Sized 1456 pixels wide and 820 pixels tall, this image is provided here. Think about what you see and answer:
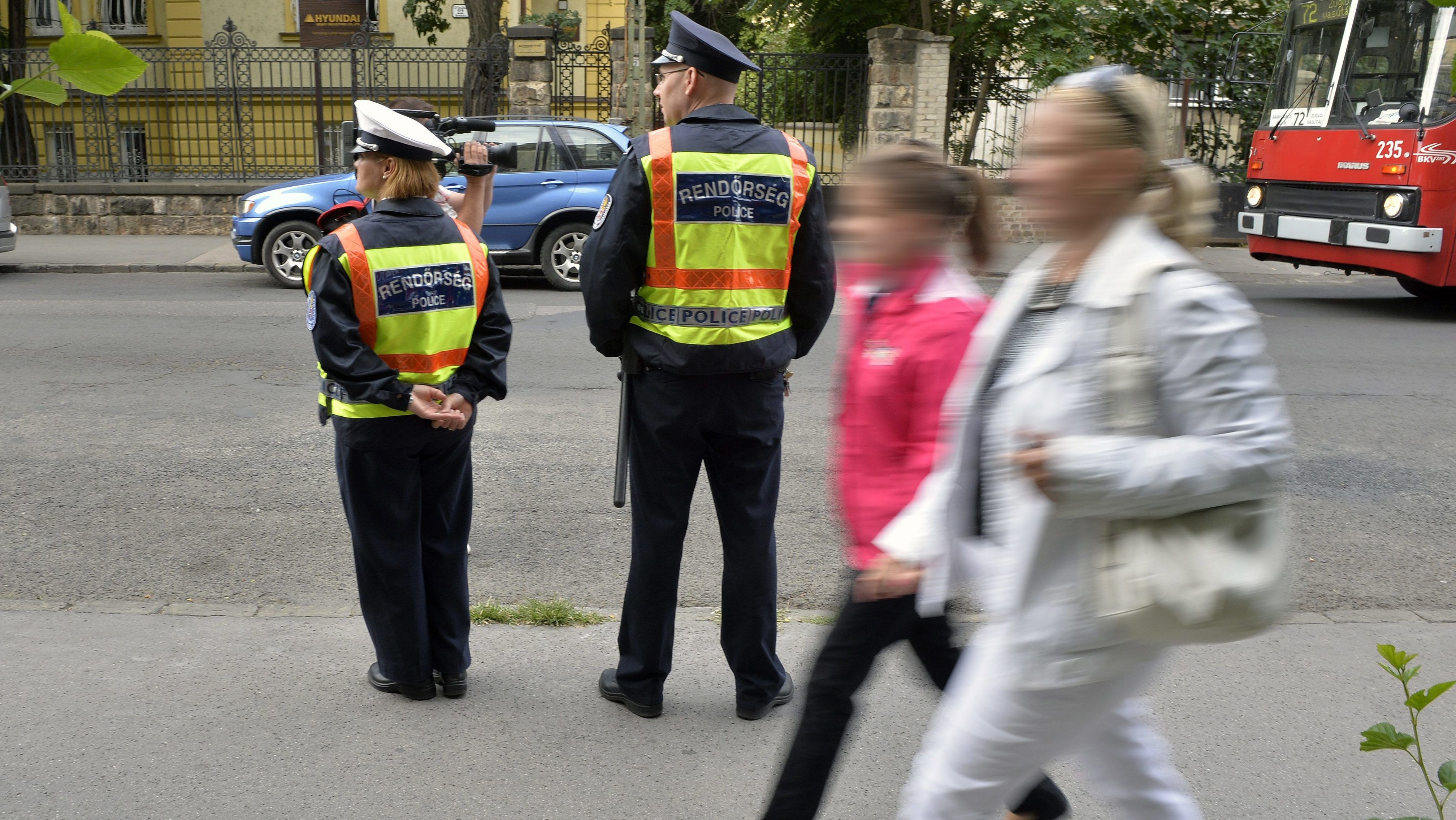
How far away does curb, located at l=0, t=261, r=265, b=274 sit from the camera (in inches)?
563

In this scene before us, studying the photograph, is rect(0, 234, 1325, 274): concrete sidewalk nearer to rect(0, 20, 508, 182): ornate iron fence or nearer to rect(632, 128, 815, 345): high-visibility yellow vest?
rect(0, 20, 508, 182): ornate iron fence

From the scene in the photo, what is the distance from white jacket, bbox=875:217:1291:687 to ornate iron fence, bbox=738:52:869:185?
51.7 ft

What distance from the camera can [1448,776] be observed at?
191 centimetres

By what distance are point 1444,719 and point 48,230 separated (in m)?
18.9

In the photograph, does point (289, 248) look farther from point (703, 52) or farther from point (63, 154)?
point (703, 52)

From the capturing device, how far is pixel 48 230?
17.8 m

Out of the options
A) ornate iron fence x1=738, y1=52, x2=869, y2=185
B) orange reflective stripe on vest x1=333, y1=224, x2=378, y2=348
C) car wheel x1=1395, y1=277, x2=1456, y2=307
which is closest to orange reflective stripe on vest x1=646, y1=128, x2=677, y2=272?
orange reflective stripe on vest x1=333, y1=224, x2=378, y2=348

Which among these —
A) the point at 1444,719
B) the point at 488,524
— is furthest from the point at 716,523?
the point at 1444,719

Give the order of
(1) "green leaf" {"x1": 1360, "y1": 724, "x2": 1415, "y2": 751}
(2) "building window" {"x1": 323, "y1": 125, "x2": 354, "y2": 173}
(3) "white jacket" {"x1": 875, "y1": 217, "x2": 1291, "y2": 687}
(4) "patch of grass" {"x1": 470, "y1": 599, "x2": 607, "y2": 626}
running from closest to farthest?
1. (3) "white jacket" {"x1": 875, "y1": 217, "x2": 1291, "y2": 687}
2. (1) "green leaf" {"x1": 1360, "y1": 724, "x2": 1415, "y2": 751}
3. (4) "patch of grass" {"x1": 470, "y1": 599, "x2": 607, "y2": 626}
4. (2) "building window" {"x1": 323, "y1": 125, "x2": 354, "y2": 173}

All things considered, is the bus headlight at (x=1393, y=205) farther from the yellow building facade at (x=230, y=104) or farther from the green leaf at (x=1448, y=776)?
the yellow building facade at (x=230, y=104)

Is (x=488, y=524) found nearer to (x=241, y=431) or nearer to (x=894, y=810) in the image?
(x=241, y=431)

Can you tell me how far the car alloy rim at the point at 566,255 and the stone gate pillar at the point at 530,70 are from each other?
5566 millimetres

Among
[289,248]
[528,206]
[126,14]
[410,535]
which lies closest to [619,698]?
[410,535]

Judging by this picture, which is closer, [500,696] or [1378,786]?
[1378,786]
